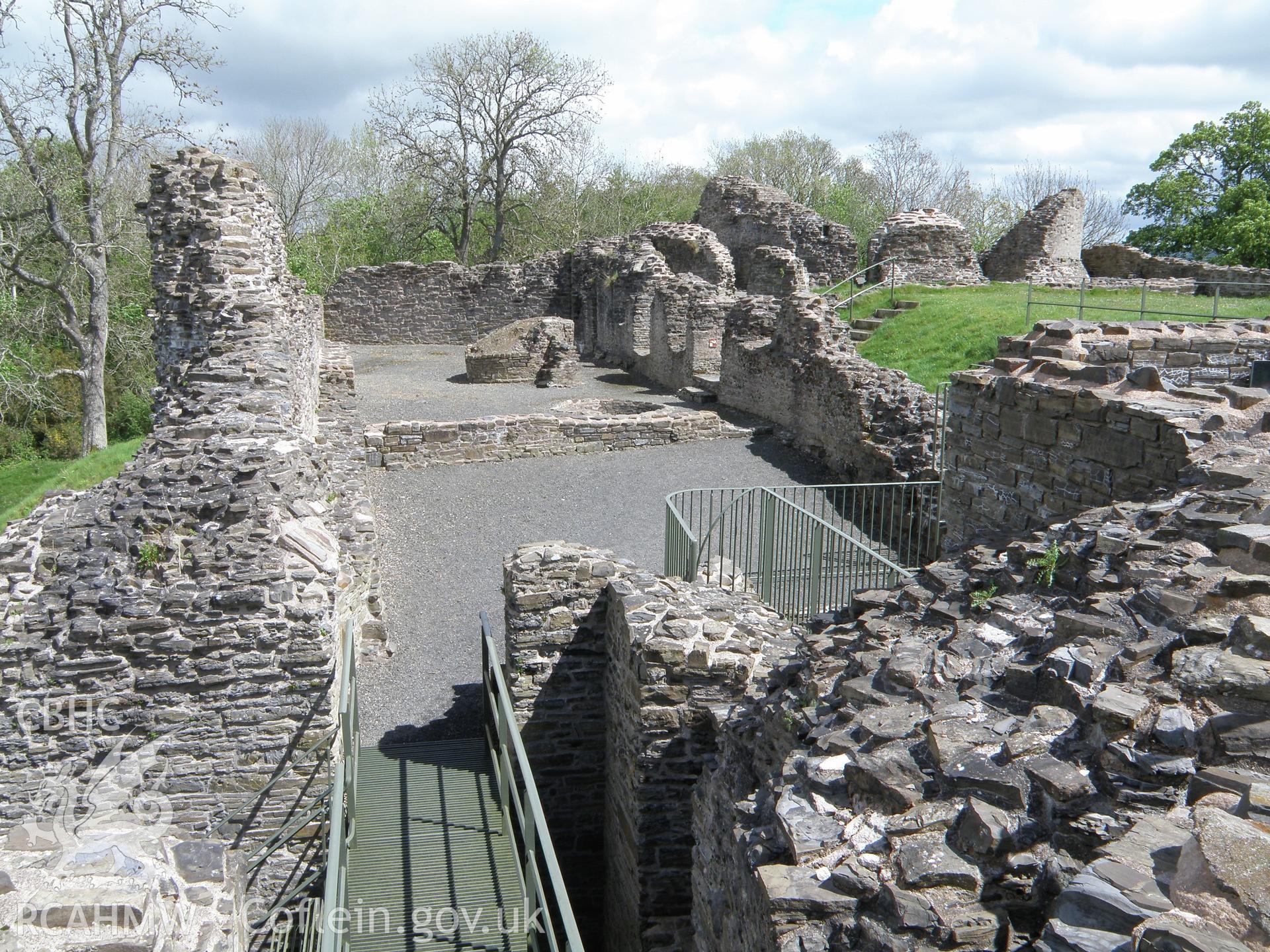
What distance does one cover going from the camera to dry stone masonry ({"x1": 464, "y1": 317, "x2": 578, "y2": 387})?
22016 mm

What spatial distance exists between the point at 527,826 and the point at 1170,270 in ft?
78.2

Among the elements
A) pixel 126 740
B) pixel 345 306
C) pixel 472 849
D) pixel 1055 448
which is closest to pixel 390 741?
pixel 472 849

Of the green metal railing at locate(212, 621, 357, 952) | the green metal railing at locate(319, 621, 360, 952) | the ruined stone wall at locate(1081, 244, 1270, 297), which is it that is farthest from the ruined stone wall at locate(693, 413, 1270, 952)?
the ruined stone wall at locate(1081, 244, 1270, 297)

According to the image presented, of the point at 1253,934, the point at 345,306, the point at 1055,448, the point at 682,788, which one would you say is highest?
→ the point at 345,306

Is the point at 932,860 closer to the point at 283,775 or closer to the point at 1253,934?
the point at 1253,934

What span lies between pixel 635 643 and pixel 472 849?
1.66 meters

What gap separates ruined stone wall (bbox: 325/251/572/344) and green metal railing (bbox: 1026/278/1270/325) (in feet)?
47.9

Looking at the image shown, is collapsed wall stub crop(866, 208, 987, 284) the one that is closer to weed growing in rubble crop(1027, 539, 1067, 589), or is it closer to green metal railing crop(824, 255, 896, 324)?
green metal railing crop(824, 255, 896, 324)

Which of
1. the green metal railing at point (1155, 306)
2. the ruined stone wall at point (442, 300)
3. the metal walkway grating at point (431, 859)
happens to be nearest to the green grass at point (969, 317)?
the green metal railing at point (1155, 306)

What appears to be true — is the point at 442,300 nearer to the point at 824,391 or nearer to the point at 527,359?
the point at 527,359

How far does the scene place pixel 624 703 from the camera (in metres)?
6.61

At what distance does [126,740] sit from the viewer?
16.6ft

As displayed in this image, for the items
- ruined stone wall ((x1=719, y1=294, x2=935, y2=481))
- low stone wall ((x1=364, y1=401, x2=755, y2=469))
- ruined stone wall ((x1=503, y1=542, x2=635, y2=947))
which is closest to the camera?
ruined stone wall ((x1=503, y1=542, x2=635, y2=947))

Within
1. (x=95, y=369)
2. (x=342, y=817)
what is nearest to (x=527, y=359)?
(x=95, y=369)
